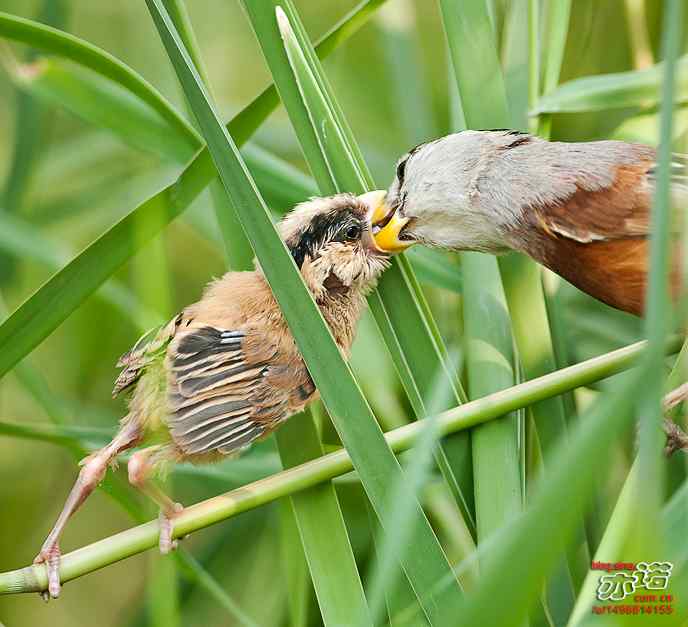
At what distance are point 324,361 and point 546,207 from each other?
1.70ft

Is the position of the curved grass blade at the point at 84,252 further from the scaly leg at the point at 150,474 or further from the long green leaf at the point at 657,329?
the long green leaf at the point at 657,329

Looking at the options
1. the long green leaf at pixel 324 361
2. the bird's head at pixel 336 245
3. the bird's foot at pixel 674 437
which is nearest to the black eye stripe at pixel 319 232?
the bird's head at pixel 336 245

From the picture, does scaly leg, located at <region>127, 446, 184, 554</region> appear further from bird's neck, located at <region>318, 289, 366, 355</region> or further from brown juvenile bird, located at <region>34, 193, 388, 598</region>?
bird's neck, located at <region>318, 289, 366, 355</region>

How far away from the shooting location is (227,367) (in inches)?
42.8

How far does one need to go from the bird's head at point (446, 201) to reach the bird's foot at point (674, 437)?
0.32 meters

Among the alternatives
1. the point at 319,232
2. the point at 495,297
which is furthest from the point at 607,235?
the point at 319,232

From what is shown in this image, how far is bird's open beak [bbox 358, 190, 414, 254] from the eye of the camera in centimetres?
123

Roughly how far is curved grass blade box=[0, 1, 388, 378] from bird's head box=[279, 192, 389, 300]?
15 centimetres

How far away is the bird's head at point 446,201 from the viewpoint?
4.09ft

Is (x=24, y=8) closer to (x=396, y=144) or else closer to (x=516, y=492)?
(x=396, y=144)

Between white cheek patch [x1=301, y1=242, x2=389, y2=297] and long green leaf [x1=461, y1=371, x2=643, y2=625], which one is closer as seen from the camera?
long green leaf [x1=461, y1=371, x2=643, y2=625]

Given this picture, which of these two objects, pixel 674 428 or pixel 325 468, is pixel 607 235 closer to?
pixel 674 428

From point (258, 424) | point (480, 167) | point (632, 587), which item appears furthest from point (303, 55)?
point (632, 587)

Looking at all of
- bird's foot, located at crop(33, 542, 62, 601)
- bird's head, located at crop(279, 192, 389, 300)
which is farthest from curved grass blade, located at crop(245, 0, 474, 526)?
bird's foot, located at crop(33, 542, 62, 601)
